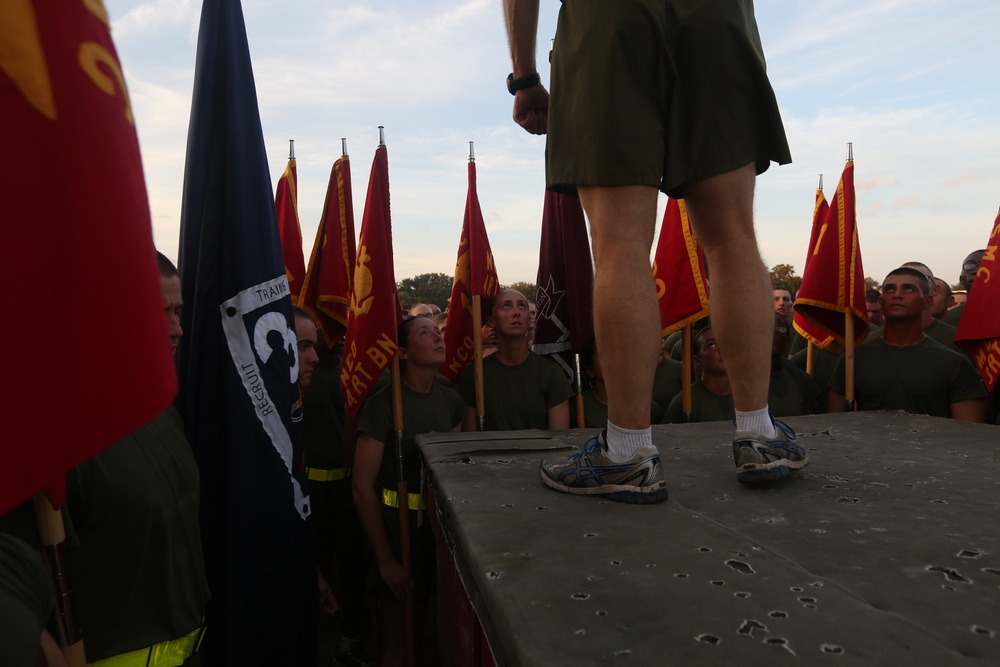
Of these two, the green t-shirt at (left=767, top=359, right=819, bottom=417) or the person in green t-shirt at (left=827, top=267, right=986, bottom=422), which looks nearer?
the person in green t-shirt at (left=827, top=267, right=986, bottom=422)

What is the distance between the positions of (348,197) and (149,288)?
3169 millimetres

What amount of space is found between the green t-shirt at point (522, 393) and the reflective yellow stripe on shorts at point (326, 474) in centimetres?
82

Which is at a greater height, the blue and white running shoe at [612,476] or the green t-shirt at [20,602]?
the green t-shirt at [20,602]

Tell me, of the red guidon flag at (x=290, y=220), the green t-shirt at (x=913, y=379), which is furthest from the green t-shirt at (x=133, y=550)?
the green t-shirt at (x=913, y=379)

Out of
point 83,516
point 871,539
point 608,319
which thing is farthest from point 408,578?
point 871,539

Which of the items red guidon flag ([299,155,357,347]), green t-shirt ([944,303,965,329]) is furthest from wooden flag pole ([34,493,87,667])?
green t-shirt ([944,303,965,329])

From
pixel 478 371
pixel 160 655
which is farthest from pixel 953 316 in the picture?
pixel 160 655

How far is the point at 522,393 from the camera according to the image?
13.0 ft

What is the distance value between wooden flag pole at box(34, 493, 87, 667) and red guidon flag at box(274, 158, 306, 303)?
376 cm

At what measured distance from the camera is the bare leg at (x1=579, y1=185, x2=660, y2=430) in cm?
168

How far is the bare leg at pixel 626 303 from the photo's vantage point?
168 cm

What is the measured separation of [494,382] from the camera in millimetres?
4039

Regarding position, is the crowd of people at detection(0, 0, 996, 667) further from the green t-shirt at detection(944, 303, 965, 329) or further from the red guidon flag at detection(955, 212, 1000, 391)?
the green t-shirt at detection(944, 303, 965, 329)

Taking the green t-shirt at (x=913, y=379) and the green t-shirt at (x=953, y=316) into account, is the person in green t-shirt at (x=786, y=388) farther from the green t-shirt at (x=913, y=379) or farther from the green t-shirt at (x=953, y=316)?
the green t-shirt at (x=953, y=316)
